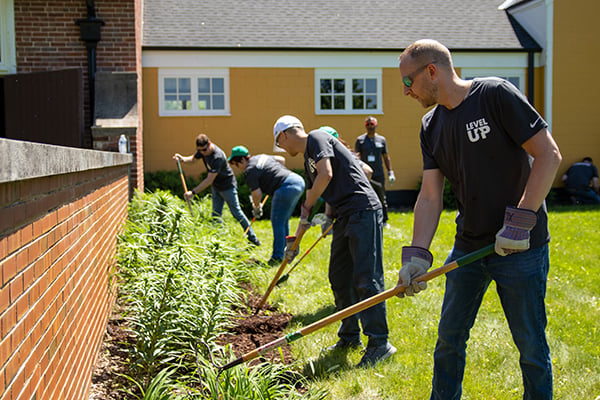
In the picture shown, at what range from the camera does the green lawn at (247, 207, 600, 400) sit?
4.14 meters

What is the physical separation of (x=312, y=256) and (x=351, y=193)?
388 cm

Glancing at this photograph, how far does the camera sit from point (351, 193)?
4926 mm

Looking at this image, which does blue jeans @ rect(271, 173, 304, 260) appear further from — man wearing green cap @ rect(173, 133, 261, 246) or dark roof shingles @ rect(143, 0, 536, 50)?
dark roof shingles @ rect(143, 0, 536, 50)

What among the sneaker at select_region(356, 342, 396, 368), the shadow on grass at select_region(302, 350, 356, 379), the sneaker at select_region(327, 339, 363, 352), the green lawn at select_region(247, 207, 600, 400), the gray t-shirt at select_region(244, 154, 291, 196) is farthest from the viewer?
the gray t-shirt at select_region(244, 154, 291, 196)

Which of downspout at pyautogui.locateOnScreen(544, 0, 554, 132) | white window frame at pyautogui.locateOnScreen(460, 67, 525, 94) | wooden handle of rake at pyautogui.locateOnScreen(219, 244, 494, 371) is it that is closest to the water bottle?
wooden handle of rake at pyautogui.locateOnScreen(219, 244, 494, 371)

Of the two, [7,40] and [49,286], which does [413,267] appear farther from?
[7,40]

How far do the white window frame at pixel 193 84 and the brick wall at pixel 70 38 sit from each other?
4607 mm

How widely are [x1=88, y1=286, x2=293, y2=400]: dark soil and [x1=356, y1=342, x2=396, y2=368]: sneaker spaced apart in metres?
0.57

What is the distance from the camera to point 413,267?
3400 millimetres

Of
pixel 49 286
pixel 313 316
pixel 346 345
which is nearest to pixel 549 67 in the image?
pixel 313 316

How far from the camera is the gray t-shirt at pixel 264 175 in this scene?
862 cm

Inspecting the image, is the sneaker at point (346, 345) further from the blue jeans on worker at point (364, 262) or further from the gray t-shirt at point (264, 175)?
the gray t-shirt at point (264, 175)

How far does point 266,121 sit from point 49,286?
42.7 ft

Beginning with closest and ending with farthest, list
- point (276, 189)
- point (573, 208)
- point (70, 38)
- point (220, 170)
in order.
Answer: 1. point (276, 189)
2. point (220, 170)
3. point (70, 38)
4. point (573, 208)
